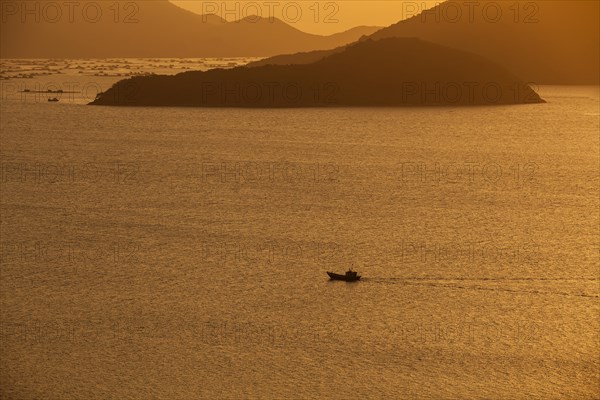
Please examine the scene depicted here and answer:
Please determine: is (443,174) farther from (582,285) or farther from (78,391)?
(78,391)

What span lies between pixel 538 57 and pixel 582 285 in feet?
529

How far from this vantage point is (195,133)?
66.9 m

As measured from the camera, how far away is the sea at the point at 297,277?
17438 millimetres

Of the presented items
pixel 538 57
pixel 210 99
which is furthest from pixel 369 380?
pixel 538 57

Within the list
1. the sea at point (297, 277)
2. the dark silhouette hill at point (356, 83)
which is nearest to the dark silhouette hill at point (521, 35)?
the dark silhouette hill at point (356, 83)

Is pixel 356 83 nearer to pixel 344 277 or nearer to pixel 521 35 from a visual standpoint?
pixel 521 35

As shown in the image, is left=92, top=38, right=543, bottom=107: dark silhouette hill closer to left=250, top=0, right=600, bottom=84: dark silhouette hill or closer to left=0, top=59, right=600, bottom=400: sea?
left=0, top=59, right=600, bottom=400: sea

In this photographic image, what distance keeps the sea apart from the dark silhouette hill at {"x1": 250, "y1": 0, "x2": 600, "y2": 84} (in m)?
127

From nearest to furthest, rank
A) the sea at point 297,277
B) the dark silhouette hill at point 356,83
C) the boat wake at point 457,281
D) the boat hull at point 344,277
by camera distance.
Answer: the sea at point 297,277 < the boat wake at point 457,281 < the boat hull at point 344,277 < the dark silhouette hill at point 356,83

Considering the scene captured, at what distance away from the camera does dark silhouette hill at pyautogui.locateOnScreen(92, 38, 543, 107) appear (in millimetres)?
Result: 104062

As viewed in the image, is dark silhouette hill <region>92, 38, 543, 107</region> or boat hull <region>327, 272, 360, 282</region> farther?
dark silhouette hill <region>92, 38, 543, 107</region>

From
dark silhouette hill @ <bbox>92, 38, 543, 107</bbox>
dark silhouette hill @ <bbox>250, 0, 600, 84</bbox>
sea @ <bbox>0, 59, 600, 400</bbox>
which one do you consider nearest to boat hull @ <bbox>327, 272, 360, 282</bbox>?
sea @ <bbox>0, 59, 600, 400</bbox>

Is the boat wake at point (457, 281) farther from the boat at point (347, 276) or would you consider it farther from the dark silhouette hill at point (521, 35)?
the dark silhouette hill at point (521, 35)

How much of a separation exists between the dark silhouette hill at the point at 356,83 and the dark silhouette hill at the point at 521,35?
5403 cm
